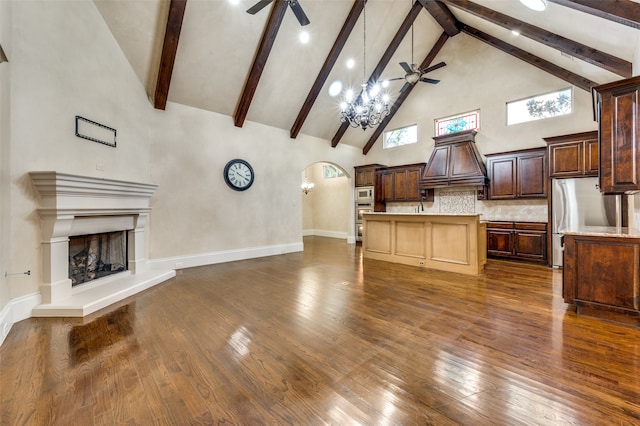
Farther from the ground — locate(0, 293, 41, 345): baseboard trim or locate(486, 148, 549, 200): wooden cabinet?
locate(486, 148, 549, 200): wooden cabinet

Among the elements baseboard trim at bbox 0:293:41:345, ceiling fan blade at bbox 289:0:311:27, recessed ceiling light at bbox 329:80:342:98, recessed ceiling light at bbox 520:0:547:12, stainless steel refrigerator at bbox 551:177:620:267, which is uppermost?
recessed ceiling light at bbox 329:80:342:98

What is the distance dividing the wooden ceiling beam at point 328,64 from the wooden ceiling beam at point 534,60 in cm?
327

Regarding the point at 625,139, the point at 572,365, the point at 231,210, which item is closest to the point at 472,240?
the point at 625,139

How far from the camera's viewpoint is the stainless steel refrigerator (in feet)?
14.9

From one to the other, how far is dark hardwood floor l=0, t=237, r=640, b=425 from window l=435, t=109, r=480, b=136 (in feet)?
15.7

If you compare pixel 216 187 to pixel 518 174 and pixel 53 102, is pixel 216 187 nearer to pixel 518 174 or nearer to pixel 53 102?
pixel 53 102

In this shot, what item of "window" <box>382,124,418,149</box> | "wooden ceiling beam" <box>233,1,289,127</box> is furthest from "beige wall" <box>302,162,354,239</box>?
"wooden ceiling beam" <box>233,1,289,127</box>

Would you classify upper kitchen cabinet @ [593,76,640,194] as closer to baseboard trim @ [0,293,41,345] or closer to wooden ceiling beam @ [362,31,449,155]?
wooden ceiling beam @ [362,31,449,155]

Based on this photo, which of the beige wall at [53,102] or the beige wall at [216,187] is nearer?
the beige wall at [53,102]

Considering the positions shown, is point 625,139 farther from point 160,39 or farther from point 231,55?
point 160,39

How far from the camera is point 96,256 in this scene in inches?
154

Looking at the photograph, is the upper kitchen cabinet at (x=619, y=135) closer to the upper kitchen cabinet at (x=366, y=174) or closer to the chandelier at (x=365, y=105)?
the chandelier at (x=365, y=105)

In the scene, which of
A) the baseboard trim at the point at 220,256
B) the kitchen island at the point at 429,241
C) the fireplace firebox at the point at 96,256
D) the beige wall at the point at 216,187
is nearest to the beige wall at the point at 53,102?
the fireplace firebox at the point at 96,256

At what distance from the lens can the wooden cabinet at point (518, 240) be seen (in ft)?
17.5
